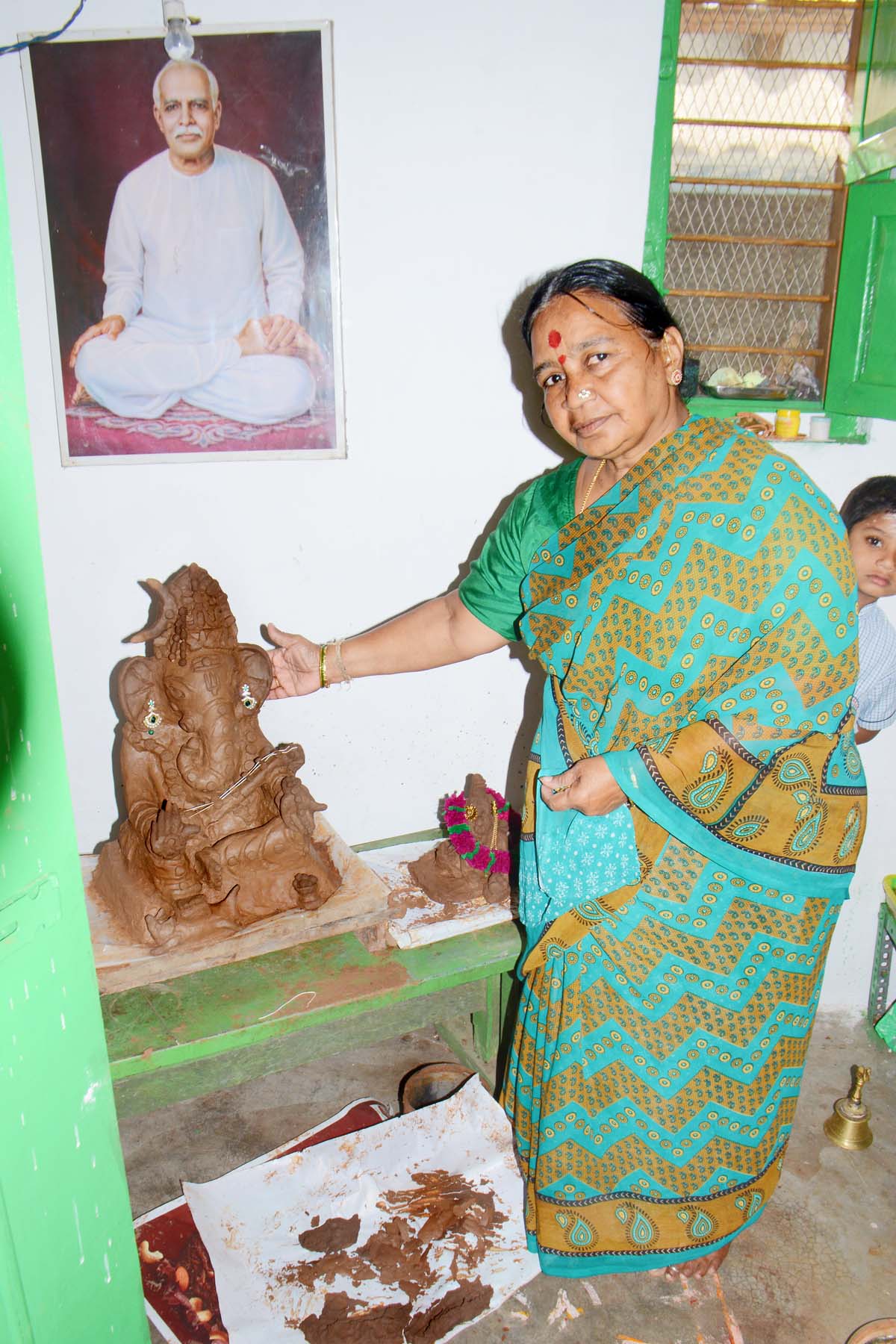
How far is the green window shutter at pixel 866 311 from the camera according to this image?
2447mm

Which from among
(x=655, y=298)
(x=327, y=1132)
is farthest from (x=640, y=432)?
(x=327, y=1132)

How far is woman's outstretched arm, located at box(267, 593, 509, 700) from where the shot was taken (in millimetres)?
2312

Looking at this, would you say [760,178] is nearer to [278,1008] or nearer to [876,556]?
[876,556]

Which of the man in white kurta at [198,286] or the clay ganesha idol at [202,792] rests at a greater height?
the man in white kurta at [198,286]

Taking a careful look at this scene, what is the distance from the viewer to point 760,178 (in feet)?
8.95

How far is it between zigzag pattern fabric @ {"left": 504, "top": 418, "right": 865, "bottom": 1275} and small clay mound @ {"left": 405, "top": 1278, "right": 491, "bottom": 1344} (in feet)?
0.57

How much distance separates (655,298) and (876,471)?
128 centimetres

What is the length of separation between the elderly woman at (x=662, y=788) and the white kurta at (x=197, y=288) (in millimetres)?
949

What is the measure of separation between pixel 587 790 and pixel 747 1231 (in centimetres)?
149

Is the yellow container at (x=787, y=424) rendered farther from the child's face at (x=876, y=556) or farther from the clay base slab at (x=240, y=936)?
the clay base slab at (x=240, y=936)

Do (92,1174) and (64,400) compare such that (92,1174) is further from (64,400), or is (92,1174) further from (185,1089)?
(64,400)

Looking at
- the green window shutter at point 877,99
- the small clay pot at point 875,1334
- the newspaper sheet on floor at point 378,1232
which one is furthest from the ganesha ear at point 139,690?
the green window shutter at point 877,99

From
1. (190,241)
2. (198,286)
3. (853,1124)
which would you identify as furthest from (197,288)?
(853,1124)

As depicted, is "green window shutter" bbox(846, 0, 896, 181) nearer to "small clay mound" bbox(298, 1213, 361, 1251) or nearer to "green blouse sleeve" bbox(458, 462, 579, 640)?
"green blouse sleeve" bbox(458, 462, 579, 640)
